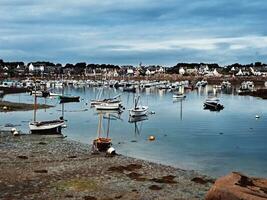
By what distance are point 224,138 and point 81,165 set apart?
77.1 ft

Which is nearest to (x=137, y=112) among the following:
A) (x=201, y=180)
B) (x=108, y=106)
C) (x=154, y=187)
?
(x=108, y=106)

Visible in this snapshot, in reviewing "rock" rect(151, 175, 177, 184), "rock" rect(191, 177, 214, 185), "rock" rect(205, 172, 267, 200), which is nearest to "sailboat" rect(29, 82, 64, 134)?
"rock" rect(151, 175, 177, 184)

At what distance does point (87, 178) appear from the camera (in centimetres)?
2588

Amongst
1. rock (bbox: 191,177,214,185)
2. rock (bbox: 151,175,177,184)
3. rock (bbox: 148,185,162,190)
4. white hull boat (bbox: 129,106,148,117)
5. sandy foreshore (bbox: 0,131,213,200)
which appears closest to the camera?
sandy foreshore (bbox: 0,131,213,200)

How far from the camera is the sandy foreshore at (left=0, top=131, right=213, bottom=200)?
22647 millimetres

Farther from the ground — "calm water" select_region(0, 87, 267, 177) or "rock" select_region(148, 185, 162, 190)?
"rock" select_region(148, 185, 162, 190)

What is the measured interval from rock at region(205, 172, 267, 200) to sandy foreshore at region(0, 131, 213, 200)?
6.05 metres

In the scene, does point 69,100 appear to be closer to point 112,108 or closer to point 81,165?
point 112,108

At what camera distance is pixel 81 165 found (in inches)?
1168

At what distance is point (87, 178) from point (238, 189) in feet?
39.2

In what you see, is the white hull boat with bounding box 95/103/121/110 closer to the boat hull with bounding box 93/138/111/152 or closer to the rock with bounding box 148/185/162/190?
the boat hull with bounding box 93/138/111/152

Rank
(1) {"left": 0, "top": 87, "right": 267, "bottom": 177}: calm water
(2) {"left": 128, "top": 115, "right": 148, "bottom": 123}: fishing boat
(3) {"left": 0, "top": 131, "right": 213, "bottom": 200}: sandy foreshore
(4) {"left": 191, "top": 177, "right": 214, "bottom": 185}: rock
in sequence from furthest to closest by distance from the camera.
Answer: (2) {"left": 128, "top": 115, "right": 148, "bottom": 123}: fishing boat, (1) {"left": 0, "top": 87, "right": 267, "bottom": 177}: calm water, (4) {"left": 191, "top": 177, "right": 214, "bottom": 185}: rock, (3) {"left": 0, "top": 131, "right": 213, "bottom": 200}: sandy foreshore

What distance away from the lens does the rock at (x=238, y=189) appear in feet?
50.3

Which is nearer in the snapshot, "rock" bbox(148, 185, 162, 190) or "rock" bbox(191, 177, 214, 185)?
"rock" bbox(148, 185, 162, 190)
